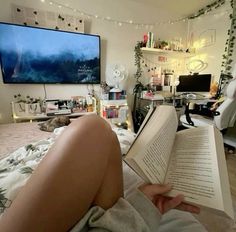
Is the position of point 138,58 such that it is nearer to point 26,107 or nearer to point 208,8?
point 208,8

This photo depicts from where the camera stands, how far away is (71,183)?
336mm

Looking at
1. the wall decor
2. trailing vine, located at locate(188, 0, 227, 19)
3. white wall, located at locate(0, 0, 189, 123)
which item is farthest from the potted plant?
trailing vine, located at locate(188, 0, 227, 19)

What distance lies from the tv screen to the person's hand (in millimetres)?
2056

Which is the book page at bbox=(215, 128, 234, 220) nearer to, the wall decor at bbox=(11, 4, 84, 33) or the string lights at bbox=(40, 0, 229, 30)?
the wall decor at bbox=(11, 4, 84, 33)

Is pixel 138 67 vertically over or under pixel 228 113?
over

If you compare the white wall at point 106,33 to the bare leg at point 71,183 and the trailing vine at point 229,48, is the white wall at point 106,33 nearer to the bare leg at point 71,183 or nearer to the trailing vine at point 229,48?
the trailing vine at point 229,48

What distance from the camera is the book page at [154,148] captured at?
1.19 feet

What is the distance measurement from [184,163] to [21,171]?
471 millimetres

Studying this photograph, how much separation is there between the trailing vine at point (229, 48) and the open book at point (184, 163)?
2.35 metres

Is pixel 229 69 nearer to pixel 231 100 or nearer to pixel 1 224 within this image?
pixel 231 100

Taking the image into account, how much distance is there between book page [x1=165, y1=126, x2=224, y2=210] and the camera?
0.35 meters

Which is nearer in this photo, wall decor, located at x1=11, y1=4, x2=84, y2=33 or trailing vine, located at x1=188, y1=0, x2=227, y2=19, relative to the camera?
wall decor, located at x1=11, y1=4, x2=84, y2=33

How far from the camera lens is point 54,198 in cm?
32

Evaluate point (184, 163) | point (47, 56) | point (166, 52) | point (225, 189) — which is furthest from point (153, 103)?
point (225, 189)
